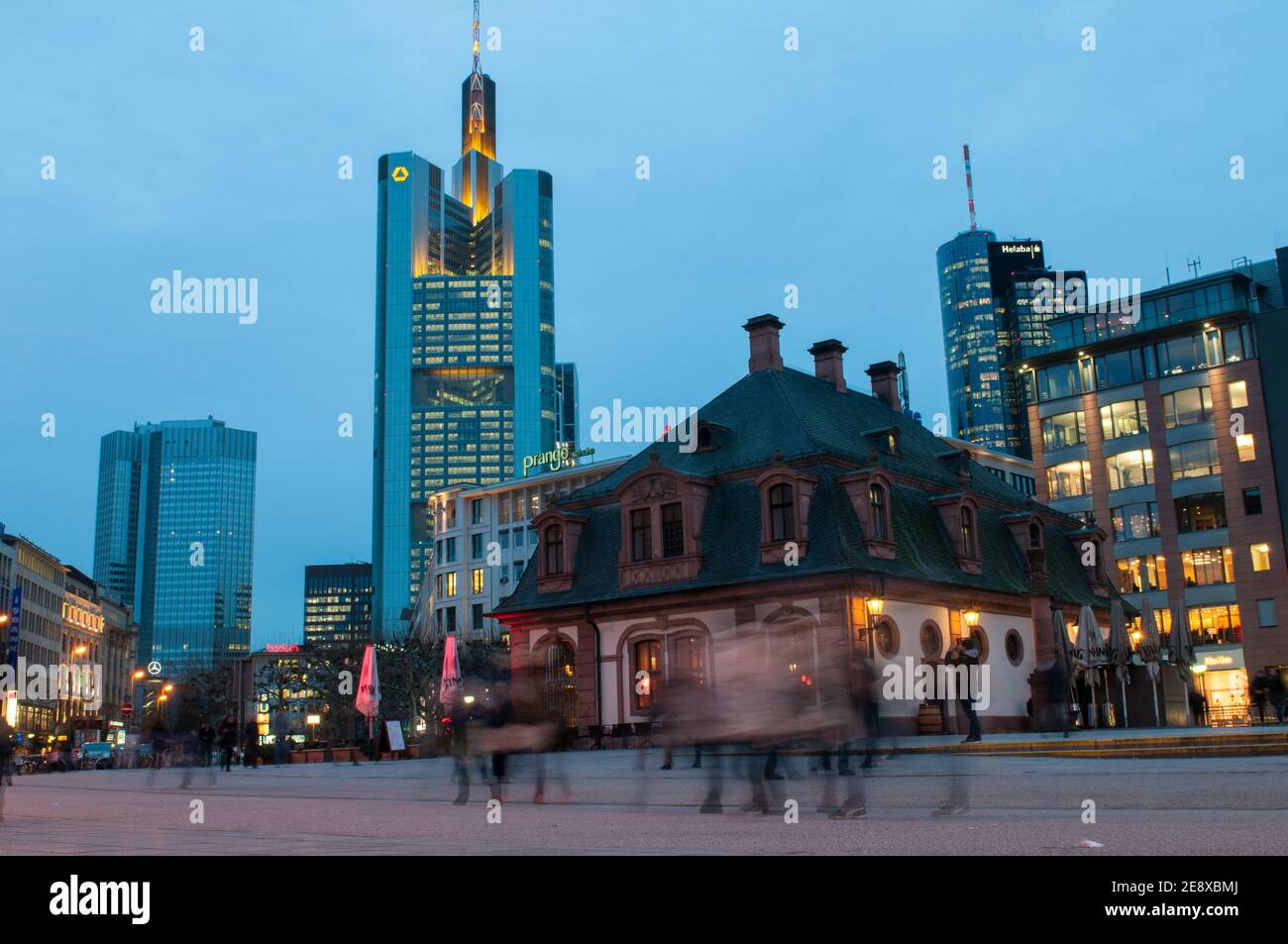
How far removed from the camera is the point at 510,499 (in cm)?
13350

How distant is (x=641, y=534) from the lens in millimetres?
42812

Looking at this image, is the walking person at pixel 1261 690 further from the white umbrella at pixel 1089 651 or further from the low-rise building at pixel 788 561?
the low-rise building at pixel 788 561

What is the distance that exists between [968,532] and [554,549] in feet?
48.9

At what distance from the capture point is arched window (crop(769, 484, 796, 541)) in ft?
128

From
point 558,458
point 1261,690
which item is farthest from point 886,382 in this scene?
point 558,458

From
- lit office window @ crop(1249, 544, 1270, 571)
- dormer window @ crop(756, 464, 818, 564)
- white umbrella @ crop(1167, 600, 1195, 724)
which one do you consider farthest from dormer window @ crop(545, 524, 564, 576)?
lit office window @ crop(1249, 544, 1270, 571)

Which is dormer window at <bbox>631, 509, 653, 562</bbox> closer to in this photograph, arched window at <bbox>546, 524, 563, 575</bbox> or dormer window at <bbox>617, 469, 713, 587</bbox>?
dormer window at <bbox>617, 469, 713, 587</bbox>

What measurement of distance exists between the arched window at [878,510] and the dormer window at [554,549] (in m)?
12.1

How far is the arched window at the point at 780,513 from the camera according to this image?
3903 cm

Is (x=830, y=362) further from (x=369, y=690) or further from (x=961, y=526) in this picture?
(x=369, y=690)

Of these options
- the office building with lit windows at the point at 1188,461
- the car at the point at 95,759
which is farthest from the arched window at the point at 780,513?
the office building with lit windows at the point at 1188,461
